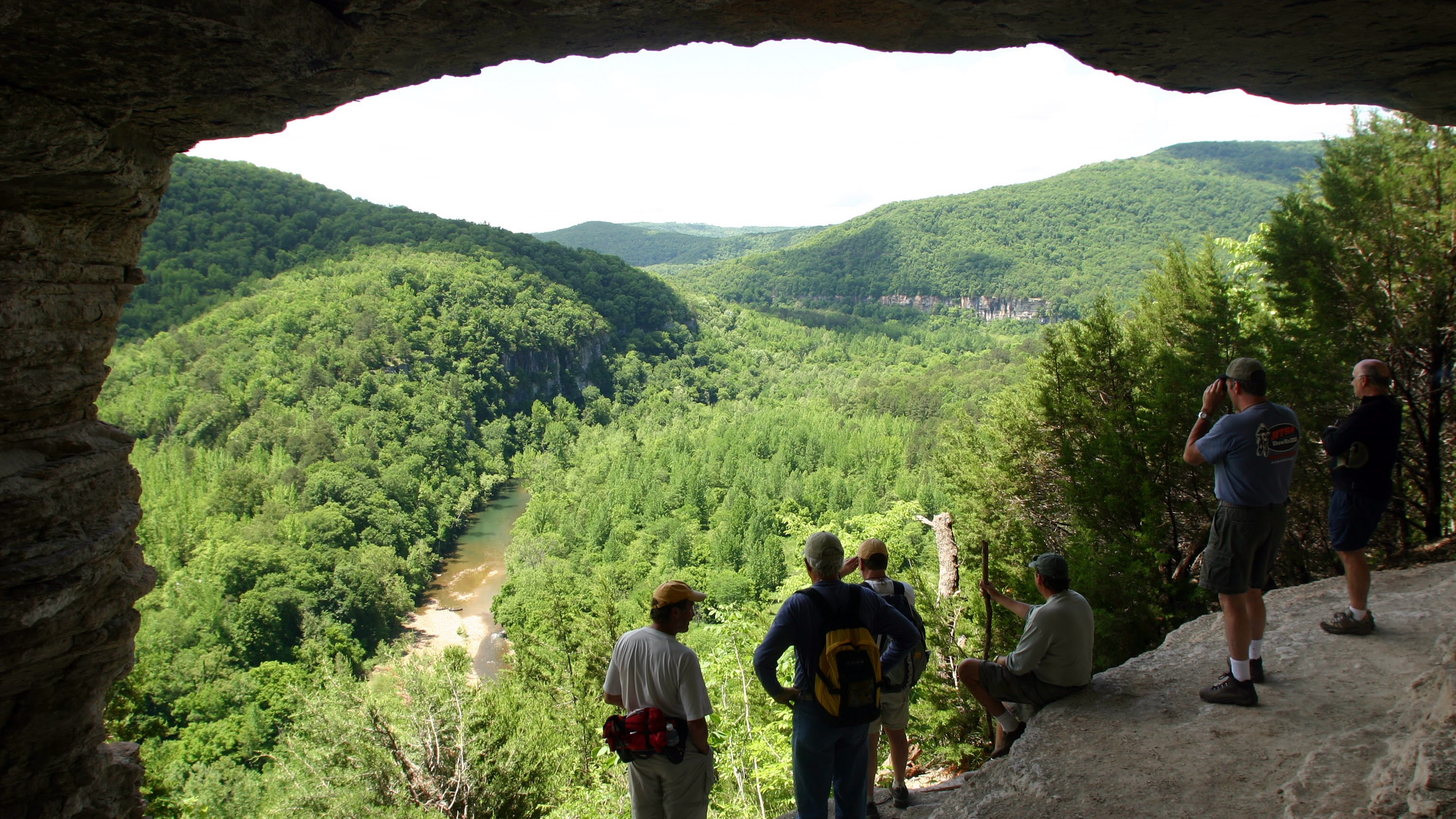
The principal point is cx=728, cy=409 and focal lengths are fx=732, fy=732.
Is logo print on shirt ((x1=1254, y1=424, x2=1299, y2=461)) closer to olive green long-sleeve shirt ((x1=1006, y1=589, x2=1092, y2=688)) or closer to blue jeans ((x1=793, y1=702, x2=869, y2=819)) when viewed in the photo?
olive green long-sleeve shirt ((x1=1006, y1=589, x2=1092, y2=688))

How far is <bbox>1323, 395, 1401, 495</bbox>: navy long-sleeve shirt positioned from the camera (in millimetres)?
4633

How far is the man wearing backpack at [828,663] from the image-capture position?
12.1ft

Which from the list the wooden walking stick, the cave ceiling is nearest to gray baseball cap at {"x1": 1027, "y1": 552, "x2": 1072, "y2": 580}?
the wooden walking stick

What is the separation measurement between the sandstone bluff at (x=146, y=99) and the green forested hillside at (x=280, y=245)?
97596 millimetres

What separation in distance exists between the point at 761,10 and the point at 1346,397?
8.22m

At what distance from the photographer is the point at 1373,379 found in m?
4.66

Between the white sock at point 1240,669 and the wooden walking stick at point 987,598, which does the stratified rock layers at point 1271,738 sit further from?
the wooden walking stick at point 987,598

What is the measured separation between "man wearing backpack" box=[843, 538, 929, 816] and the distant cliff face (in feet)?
497

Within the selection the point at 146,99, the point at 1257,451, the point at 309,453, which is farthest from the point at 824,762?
the point at 309,453

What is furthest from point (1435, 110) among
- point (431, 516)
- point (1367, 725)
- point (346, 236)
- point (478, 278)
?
point (346, 236)

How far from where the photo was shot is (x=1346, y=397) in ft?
26.7

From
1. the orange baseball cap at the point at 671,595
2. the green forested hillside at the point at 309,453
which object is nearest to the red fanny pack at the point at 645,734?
the orange baseball cap at the point at 671,595

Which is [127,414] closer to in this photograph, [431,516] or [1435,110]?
[431,516]

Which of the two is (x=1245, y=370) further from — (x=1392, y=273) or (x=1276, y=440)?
(x=1392, y=273)
